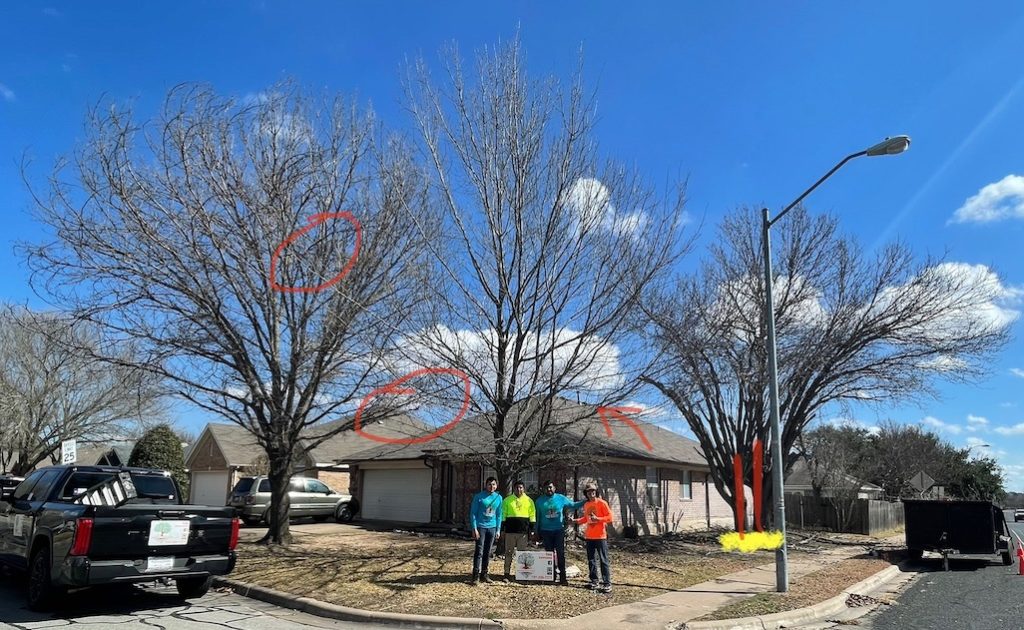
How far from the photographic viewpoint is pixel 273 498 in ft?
49.5

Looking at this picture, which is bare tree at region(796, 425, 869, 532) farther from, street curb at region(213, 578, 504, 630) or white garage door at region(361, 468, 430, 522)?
street curb at region(213, 578, 504, 630)

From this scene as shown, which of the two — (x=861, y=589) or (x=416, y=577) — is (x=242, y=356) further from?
(x=861, y=589)

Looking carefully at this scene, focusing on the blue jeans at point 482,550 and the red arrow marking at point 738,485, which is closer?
the blue jeans at point 482,550

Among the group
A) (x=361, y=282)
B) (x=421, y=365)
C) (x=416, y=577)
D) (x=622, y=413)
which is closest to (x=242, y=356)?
(x=361, y=282)

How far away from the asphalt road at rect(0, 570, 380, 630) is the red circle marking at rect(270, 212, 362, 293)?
5.71 metres

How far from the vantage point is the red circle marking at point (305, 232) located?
13578 mm

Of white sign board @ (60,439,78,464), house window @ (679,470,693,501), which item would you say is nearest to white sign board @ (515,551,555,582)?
white sign board @ (60,439,78,464)

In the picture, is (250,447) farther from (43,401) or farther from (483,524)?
(483,524)

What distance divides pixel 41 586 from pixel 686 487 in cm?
2215

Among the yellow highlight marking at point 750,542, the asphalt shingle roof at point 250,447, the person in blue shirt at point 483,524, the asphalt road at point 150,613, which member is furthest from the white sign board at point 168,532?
the asphalt shingle roof at point 250,447

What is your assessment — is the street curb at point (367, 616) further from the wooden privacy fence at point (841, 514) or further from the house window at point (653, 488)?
the wooden privacy fence at point (841, 514)

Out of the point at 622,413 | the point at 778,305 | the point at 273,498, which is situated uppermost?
the point at 778,305

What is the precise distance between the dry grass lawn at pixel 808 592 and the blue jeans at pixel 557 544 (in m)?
2.45

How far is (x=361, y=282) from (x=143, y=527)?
21.0 ft
